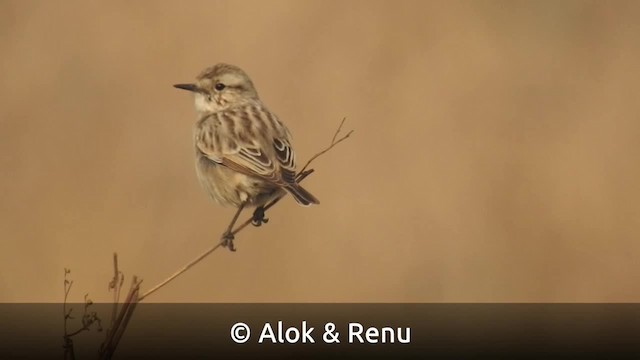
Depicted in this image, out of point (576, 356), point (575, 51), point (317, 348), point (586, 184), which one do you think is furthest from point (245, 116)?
point (575, 51)

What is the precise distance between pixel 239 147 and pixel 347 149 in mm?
5318

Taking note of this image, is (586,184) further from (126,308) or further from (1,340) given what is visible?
(126,308)

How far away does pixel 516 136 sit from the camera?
33.1 ft

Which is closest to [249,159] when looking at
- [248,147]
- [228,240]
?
[248,147]

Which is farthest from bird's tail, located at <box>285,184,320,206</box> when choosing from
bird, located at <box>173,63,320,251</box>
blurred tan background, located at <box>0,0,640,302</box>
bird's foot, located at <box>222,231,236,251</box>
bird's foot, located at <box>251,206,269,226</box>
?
blurred tan background, located at <box>0,0,640,302</box>

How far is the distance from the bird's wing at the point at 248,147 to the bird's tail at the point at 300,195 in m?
0.05

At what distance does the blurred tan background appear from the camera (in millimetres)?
8492

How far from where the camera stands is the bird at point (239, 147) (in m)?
3.99

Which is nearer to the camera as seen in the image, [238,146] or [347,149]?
[238,146]

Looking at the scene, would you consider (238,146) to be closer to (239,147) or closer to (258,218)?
(239,147)

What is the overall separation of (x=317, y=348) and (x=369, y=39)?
4.86 metres

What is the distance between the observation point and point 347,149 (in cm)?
939

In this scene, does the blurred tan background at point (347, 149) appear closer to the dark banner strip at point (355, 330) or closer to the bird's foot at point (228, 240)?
the dark banner strip at point (355, 330)

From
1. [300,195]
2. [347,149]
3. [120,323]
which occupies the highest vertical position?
[347,149]
